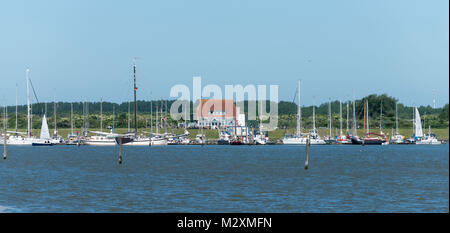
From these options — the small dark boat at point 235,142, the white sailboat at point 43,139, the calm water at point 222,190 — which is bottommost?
the calm water at point 222,190

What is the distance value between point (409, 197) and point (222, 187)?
16408mm

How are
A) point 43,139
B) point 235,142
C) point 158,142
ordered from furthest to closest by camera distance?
1. point 235,142
2. point 158,142
3. point 43,139

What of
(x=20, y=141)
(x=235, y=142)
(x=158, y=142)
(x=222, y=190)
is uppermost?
(x=20, y=141)

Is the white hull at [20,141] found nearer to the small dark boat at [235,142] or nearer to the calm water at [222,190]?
the small dark boat at [235,142]

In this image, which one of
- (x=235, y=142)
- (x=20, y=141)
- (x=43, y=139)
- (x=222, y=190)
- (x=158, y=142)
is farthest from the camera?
(x=235, y=142)

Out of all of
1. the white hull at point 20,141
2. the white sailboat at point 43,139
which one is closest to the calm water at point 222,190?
the white sailboat at point 43,139

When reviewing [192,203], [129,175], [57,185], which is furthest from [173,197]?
[129,175]

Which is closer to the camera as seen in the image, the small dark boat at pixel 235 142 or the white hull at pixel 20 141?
the white hull at pixel 20 141

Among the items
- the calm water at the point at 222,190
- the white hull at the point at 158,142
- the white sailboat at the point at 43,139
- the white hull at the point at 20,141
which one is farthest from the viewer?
the white hull at the point at 158,142

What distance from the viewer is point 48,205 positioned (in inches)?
1706

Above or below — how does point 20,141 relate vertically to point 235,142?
above

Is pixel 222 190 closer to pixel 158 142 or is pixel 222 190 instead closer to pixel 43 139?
pixel 158 142

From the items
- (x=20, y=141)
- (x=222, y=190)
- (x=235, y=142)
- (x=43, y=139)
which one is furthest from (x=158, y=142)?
(x=222, y=190)

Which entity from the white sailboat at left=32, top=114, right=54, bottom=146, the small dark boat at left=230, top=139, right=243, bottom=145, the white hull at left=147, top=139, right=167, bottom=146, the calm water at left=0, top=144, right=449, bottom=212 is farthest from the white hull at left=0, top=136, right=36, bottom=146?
the calm water at left=0, top=144, right=449, bottom=212
